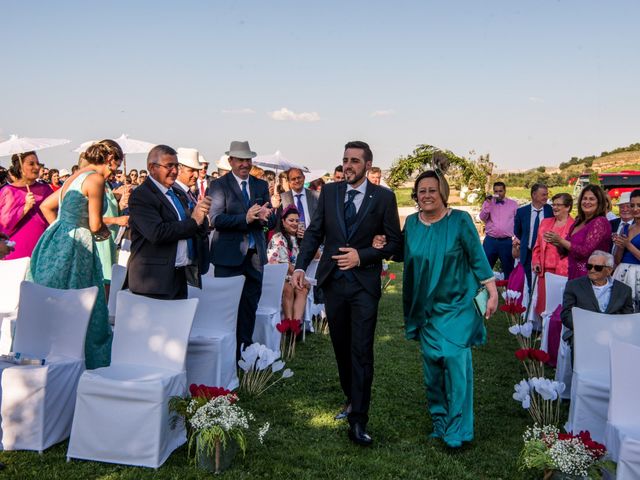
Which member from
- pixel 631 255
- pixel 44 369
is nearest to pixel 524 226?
pixel 631 255

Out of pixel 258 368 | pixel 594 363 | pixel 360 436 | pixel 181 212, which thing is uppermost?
pixel 181 212

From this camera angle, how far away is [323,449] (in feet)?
15.0

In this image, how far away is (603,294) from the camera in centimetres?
541

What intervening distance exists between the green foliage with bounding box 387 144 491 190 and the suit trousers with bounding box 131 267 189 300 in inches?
491

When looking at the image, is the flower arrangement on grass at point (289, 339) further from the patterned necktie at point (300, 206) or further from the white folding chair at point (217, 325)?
the patterned necktie at point (300, 206)

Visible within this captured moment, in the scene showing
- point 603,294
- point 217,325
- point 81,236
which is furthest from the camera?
point 217,325

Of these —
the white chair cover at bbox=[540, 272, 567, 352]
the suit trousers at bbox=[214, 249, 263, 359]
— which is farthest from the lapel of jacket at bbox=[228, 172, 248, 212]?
the white chair cover at bbox=[540, 272, 567, 352]

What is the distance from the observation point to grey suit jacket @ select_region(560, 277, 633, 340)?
531cm

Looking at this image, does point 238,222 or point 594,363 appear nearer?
point 594,363

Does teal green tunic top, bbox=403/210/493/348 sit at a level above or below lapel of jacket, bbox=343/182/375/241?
below

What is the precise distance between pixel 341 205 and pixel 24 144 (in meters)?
4.70

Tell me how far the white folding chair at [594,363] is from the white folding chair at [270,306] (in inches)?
132

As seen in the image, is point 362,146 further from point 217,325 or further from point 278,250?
point 278,250

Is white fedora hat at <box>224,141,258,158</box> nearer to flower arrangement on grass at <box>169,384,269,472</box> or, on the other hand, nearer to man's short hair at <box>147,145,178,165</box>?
man's short hair at <box>147,145,178,165</box>
